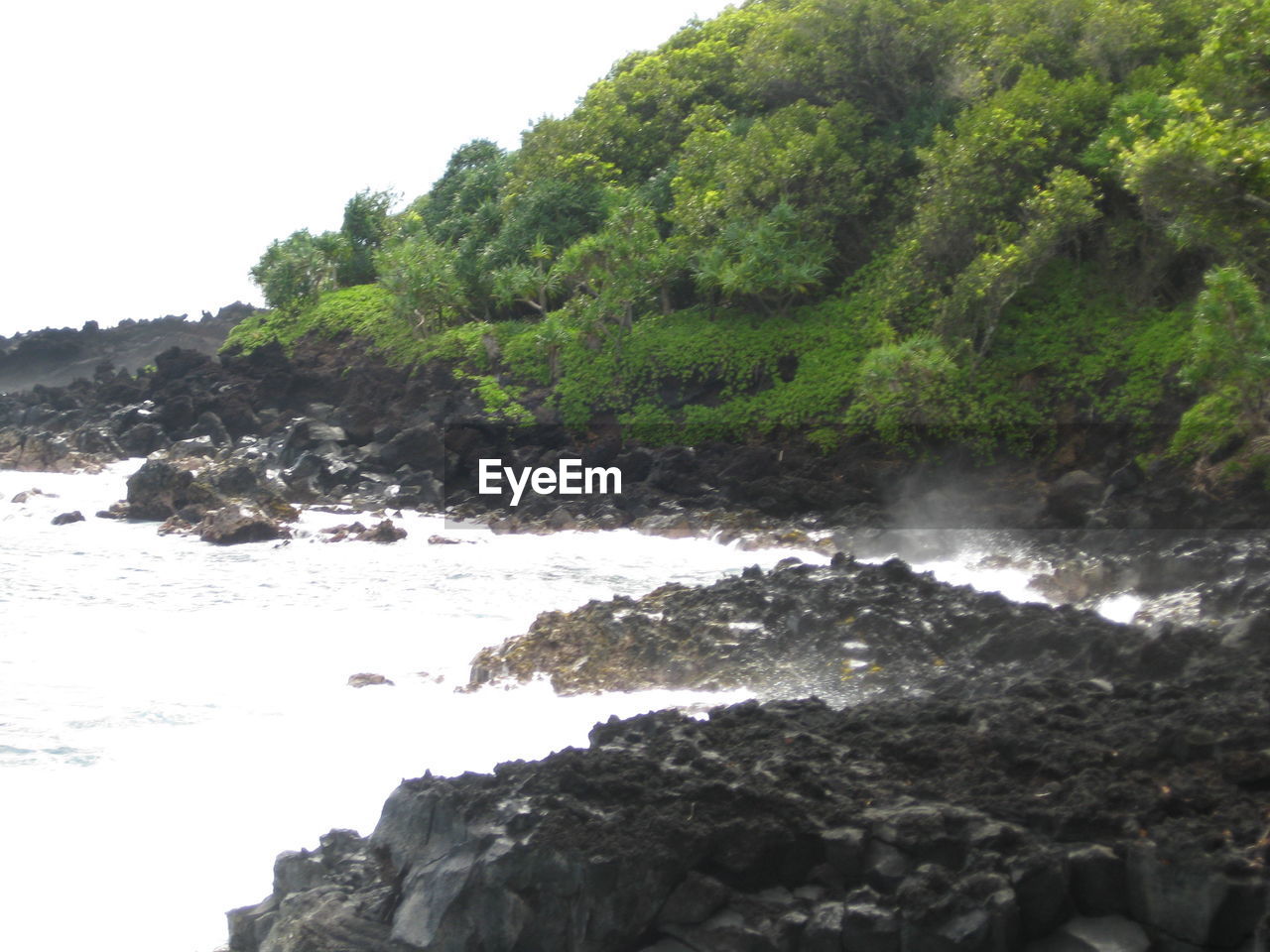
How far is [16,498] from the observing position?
85.3 feet

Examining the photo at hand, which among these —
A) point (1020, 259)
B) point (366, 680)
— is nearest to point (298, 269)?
point (1020, 259)

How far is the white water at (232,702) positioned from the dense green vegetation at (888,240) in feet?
17.1

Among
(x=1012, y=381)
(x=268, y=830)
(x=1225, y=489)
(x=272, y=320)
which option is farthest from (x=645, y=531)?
(x=272, y=320)

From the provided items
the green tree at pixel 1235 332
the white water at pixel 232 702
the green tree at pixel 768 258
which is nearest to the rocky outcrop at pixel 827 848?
the white water at pixel 232 702

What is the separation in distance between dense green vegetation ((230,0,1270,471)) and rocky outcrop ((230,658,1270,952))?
35.3 feet

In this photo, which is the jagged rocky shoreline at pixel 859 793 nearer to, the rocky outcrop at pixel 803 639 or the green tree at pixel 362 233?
the rocky outcrop at pixel 803 639

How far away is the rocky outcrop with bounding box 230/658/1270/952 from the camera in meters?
4.99

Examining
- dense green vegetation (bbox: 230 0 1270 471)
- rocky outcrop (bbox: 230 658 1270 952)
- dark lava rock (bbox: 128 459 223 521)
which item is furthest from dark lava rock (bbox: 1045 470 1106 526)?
dark lava rock (bbox: 128 459 223 521)

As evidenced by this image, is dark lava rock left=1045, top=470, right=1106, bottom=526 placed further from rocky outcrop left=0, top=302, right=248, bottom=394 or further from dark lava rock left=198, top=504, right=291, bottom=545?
rocky outcrop left=0, top=302, right=248, bottom=394

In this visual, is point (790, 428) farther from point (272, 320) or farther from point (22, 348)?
point (22, 348)

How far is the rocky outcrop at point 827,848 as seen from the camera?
16.4ft

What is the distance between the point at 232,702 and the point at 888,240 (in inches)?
739

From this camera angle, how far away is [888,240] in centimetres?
2578

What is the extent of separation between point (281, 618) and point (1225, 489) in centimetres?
1230
